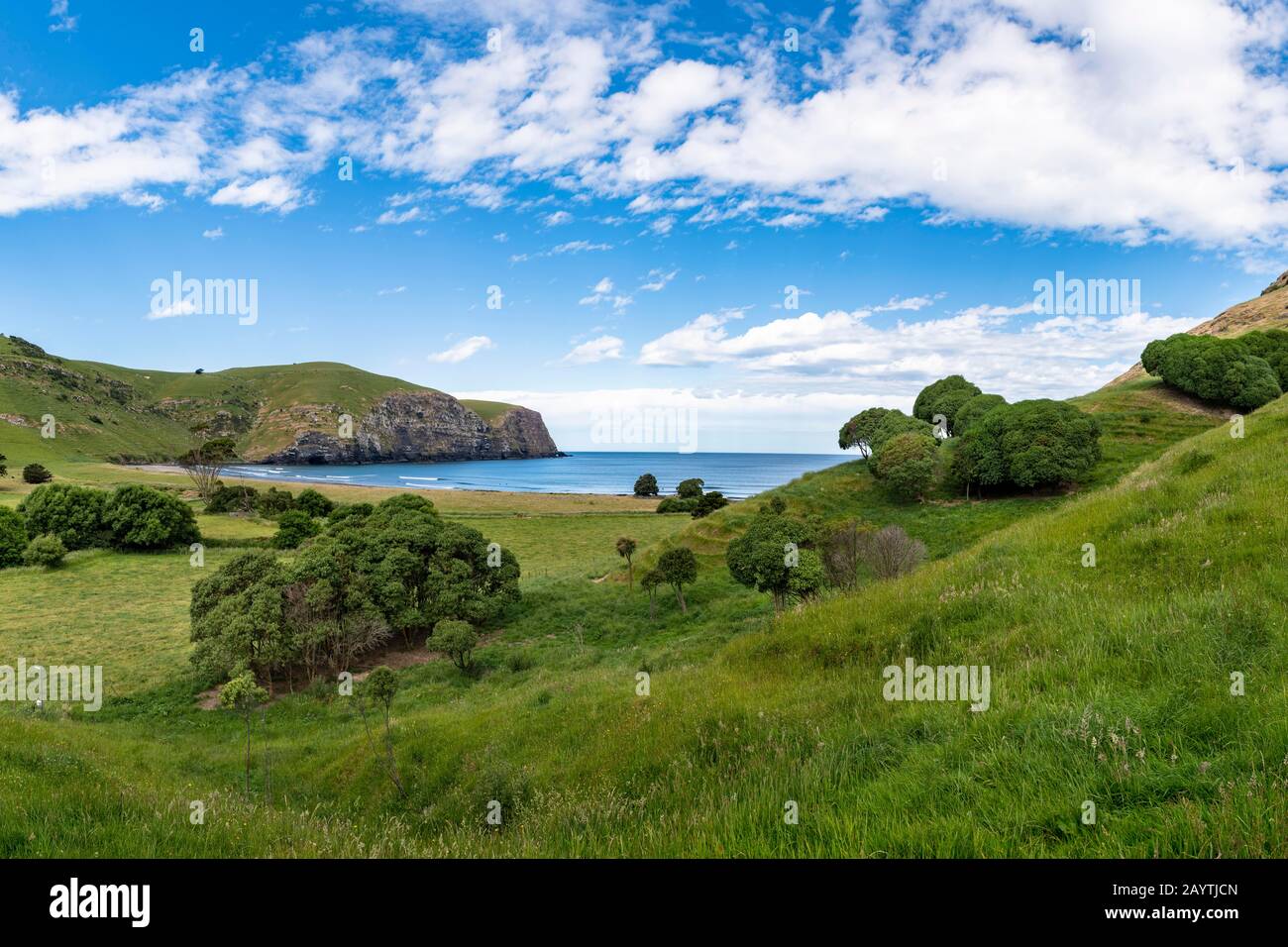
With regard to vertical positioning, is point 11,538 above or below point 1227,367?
below

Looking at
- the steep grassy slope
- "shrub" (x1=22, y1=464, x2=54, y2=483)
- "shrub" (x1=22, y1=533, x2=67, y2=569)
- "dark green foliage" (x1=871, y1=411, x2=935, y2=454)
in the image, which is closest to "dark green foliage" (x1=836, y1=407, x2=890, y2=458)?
"dark green foliage" (x1=871, y1=411, x2=935, y2=454)

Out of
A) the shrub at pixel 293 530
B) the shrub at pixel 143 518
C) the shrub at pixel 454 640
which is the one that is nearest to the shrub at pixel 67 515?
the shrub at pixel 143 518

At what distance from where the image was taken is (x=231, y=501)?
278ft

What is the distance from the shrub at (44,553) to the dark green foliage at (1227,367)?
110m

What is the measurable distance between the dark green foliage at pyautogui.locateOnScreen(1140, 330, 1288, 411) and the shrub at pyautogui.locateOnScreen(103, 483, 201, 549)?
346 feet

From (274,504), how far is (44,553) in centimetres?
2987

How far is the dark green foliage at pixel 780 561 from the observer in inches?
1113

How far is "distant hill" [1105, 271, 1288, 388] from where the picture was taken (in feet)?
258

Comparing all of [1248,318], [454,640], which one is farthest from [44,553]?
[1248,318]

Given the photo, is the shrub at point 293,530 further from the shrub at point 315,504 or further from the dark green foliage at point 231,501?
the dark green foliage at point 231,501

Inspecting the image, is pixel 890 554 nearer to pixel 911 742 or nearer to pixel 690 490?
pixel 911 742
